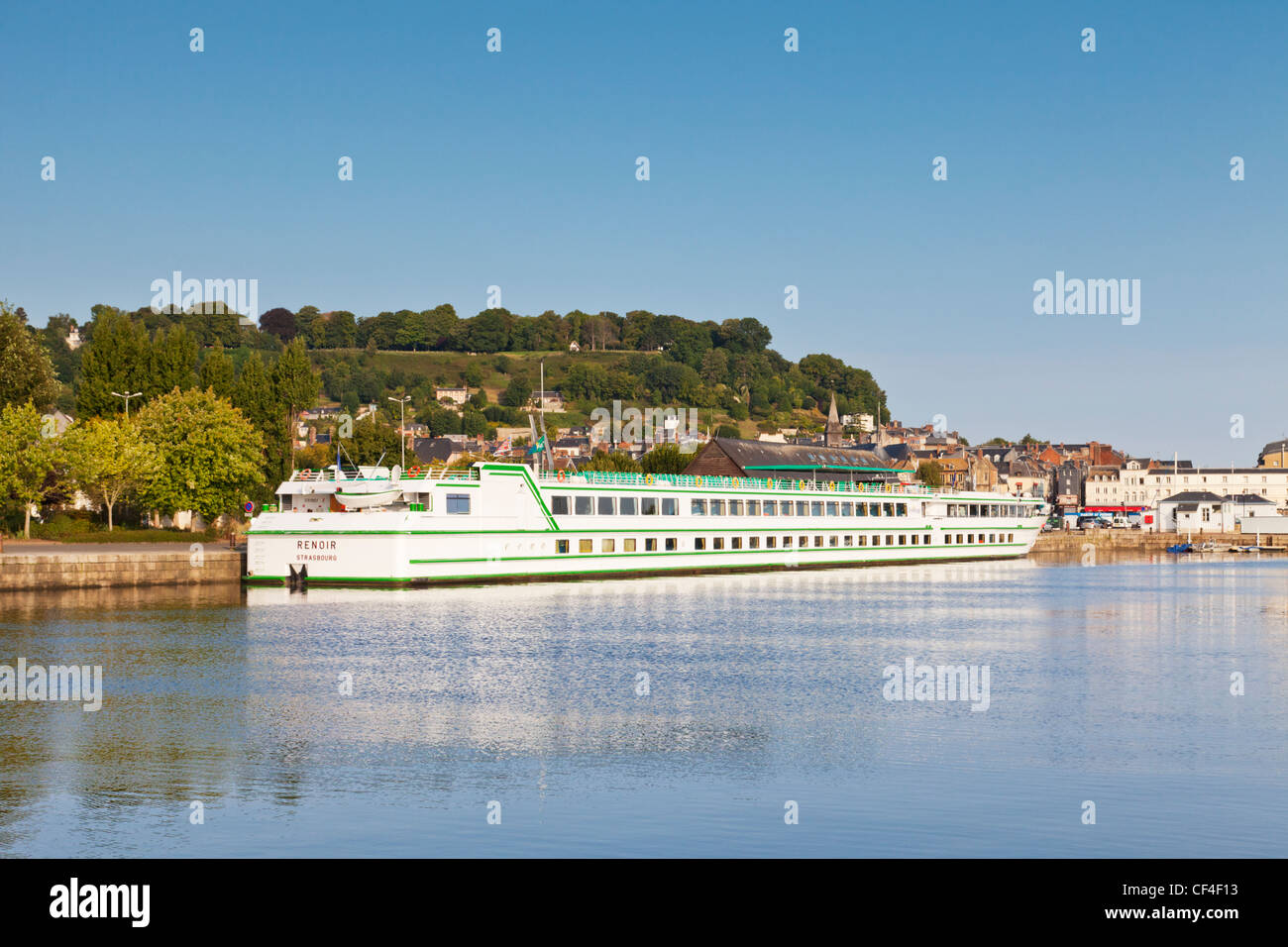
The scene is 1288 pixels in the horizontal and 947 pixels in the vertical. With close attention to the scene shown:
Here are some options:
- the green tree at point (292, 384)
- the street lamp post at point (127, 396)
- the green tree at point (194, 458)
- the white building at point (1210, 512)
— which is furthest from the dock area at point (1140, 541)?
the street lamp post at point (127, 396)

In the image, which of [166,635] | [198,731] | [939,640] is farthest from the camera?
[939,640]

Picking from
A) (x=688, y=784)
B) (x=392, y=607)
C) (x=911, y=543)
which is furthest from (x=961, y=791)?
(x=911, y=543)

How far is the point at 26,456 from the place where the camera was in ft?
217

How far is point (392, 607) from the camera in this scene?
5234 centimetres

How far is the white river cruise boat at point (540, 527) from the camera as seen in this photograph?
196 feet

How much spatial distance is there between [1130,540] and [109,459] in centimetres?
13359

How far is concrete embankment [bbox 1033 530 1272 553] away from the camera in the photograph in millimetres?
153000

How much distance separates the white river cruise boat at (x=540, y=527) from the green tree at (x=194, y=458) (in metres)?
7.92

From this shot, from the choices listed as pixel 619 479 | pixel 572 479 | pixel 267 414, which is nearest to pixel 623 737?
pixel 572 479

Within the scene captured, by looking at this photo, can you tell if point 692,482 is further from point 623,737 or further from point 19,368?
point 623,737

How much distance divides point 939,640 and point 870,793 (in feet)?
80.1

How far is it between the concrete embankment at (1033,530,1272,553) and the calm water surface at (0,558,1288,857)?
342 feet
